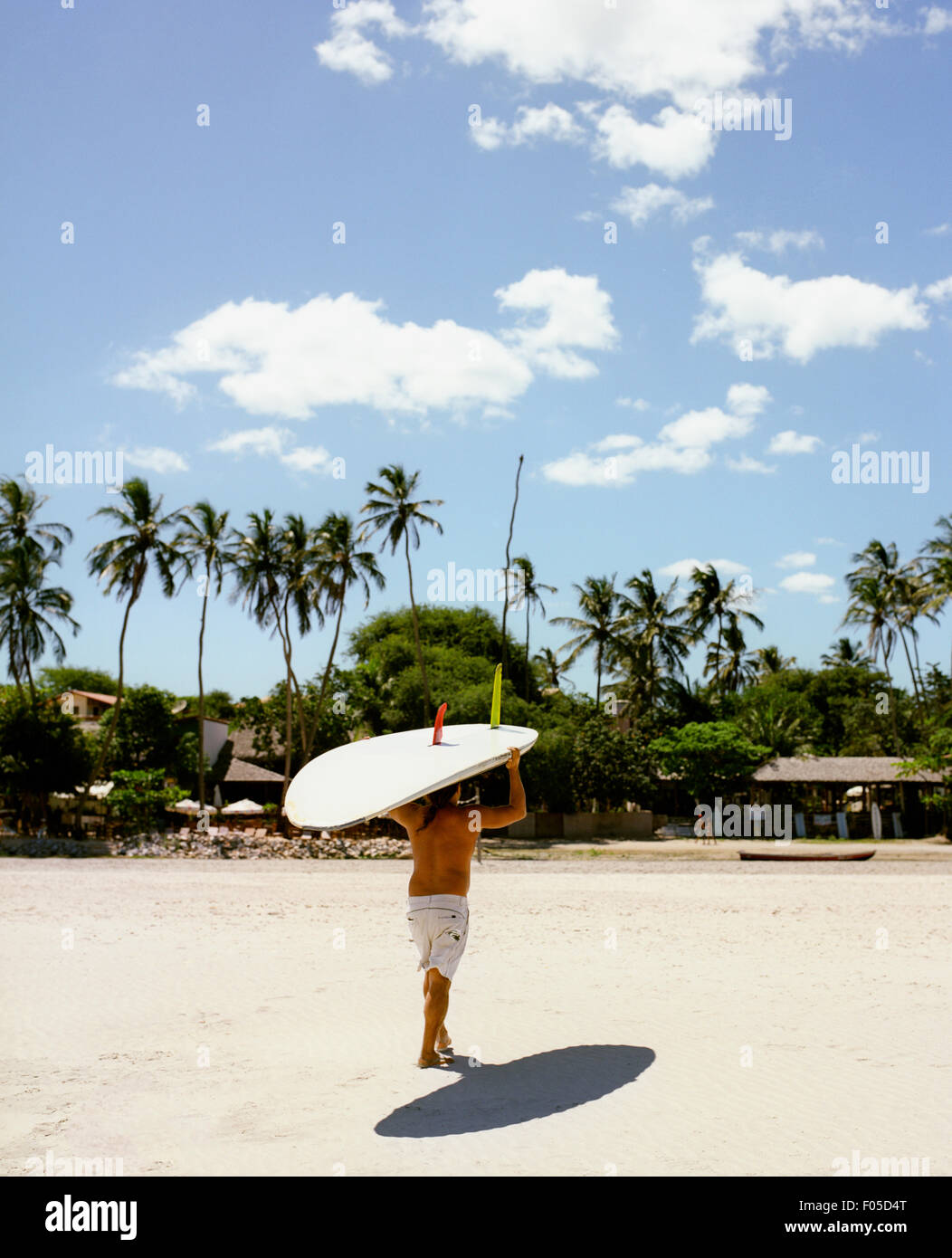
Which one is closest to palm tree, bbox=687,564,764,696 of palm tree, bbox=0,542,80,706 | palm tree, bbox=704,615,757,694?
palm tree, bbox=704,615,757,694

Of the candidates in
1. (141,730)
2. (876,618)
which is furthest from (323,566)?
(876,618)

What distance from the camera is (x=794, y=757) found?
4709 cm

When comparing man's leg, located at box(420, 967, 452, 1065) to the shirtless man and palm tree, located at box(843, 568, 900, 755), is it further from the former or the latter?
palm tree, located at box(843, 568, 900, 755)

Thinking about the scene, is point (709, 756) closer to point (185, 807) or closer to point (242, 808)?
point (242, 808)

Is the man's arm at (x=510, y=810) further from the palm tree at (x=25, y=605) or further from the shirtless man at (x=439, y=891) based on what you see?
the palm tree at (x=25, y=605)

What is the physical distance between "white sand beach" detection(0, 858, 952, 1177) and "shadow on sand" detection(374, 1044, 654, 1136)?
0.07 feet

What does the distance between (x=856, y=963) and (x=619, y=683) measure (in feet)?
141

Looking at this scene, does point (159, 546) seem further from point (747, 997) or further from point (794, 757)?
point (747, 997)

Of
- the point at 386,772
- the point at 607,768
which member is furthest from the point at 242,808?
the point at 386,772

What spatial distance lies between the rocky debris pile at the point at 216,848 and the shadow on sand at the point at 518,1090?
25434 mm

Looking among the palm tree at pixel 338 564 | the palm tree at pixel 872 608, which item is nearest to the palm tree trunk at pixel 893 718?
the palm tree at pixel 872 608

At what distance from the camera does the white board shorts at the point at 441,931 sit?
235 inches

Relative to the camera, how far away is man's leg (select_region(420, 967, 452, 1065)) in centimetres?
603
